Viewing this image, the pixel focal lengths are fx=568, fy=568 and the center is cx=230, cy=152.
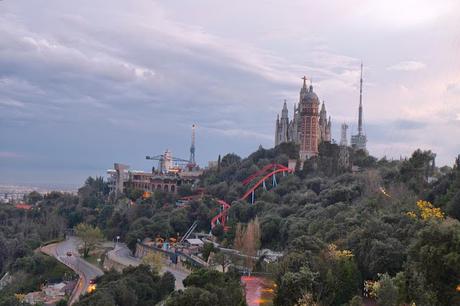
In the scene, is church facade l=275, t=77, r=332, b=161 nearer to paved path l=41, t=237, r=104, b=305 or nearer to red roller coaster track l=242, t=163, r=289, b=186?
red roller coaster track l=242, t=163, r=289, b=186

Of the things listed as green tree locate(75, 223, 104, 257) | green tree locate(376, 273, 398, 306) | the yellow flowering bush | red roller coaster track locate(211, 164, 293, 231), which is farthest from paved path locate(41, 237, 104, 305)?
green tree locate(376, 273, 398, 306)

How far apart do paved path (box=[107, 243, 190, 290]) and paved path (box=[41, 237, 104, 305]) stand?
2.43m

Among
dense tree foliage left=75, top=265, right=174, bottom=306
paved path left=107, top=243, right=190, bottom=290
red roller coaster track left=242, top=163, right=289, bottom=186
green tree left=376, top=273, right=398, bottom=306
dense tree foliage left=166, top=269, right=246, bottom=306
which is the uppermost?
red roller coaster track left=242, top=163, right=289, bottom=186

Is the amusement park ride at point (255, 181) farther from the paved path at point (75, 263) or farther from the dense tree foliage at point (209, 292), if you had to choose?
the dense tree foliage at point (209, 292)

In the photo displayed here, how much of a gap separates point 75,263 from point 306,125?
36.6 meters

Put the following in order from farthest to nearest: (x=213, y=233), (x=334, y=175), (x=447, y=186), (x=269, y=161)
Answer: (x=269, y=161), (x=334, y=175), (x=213, y=233), (x=447, y=186)

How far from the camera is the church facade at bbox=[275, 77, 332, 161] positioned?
249 feet

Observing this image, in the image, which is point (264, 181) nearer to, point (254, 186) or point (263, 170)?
point (254, 186)

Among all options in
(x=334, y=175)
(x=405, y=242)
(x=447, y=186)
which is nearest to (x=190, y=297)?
(x=405, y=242)

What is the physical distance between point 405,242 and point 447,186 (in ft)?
36.4

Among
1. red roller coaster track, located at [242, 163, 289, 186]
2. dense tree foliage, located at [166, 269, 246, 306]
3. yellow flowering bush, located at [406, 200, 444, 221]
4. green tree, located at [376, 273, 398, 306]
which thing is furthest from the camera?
red roller coaster track, located at [242, 163, 289, 186]

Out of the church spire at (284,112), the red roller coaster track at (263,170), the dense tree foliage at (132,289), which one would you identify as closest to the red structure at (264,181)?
the red roller coaster track at (263,170)

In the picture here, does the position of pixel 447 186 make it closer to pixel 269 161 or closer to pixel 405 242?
pixel 405 242

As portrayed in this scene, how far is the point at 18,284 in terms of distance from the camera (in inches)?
1724
